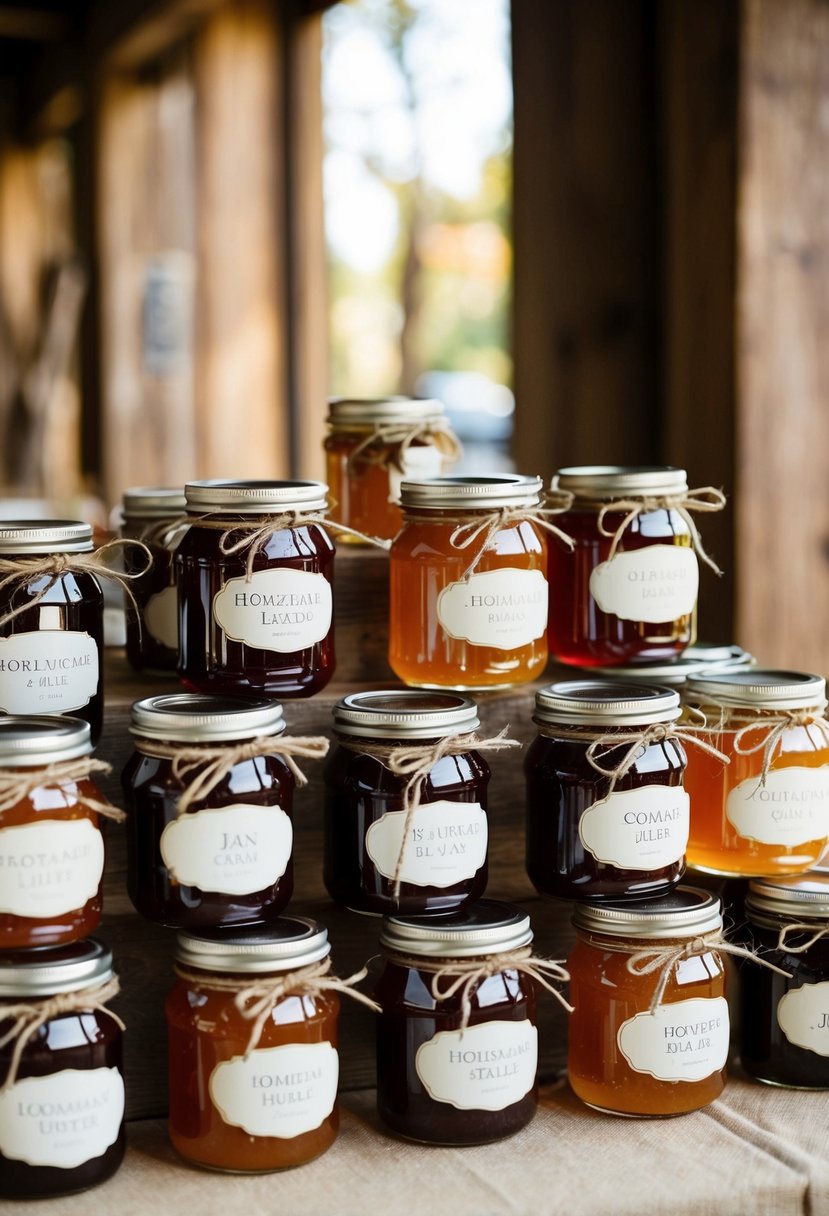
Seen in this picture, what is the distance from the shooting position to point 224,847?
1.06m

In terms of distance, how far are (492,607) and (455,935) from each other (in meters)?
0.28

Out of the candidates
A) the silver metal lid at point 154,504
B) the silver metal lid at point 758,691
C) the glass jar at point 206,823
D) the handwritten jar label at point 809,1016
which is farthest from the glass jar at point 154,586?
the handwritten jar label at point 809,1016

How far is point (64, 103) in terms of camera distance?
4371mm

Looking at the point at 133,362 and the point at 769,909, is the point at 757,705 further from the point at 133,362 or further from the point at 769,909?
the point at 133,362

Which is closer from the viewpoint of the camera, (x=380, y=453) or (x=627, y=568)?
(x=627, y=568)

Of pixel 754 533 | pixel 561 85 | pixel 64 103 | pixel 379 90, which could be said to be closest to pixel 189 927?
pixel 754 533

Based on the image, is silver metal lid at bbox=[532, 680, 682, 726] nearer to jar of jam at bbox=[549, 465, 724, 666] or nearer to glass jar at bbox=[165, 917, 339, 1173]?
jar of jam at bbox=[549, 465, 724, 666]

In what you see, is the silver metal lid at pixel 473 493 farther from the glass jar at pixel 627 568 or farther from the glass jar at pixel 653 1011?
the glass jar at pixel 653 1011

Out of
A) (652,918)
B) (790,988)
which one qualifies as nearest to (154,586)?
(652,918)

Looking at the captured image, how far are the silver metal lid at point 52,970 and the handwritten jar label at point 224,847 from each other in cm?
8

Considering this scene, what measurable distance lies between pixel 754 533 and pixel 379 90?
26.4ft

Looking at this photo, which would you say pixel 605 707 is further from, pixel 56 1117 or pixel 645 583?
pixel 56 1117

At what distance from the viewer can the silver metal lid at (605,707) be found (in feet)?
3.79

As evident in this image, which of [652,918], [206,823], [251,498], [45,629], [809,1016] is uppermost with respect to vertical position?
[251,498]
